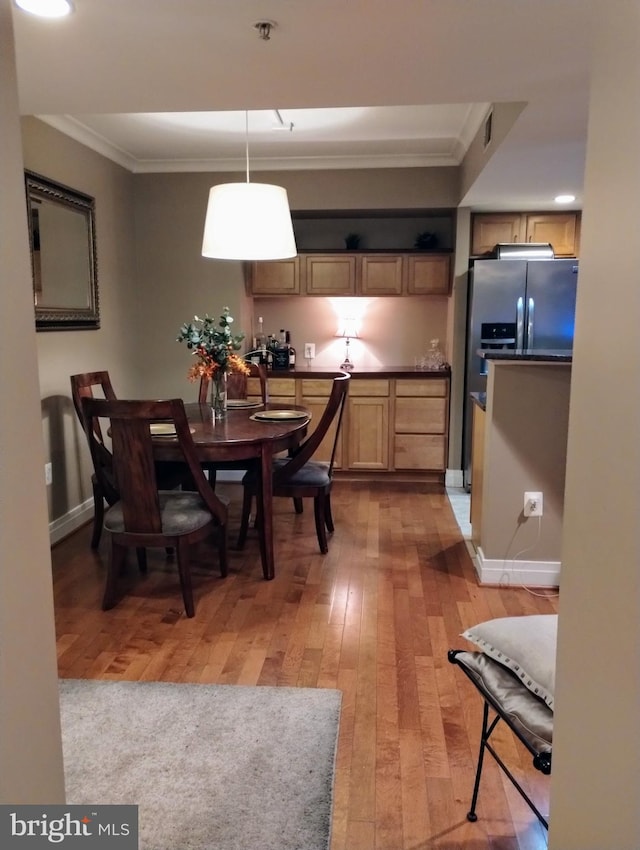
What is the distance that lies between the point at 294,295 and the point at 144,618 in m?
3.12

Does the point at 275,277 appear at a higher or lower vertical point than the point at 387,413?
higher

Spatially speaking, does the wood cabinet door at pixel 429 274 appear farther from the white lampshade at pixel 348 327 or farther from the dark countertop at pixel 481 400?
the dark countertop at pixel 481 400

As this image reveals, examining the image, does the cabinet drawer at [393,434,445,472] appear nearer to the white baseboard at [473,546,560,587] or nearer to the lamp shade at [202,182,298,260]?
the white baseboard at [473,546,560,587]

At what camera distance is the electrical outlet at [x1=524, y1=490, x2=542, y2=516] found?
304cm

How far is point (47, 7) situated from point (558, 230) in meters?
3.98

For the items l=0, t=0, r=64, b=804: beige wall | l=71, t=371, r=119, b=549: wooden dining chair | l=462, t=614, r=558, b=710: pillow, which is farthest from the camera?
l=71, t=371, r=119, b=549: wooden dining chair

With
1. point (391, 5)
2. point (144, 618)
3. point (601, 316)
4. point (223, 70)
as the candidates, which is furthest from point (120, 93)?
point (601, 316)

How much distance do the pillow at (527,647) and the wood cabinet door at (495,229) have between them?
3862 millimetres

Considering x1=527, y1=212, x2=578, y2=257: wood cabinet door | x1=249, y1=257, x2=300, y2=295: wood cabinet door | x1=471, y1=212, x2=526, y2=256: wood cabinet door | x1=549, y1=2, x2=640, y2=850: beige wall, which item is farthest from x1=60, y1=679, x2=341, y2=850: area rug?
x1=527, y1=212, x2=578, y2=257: wood cabinet door

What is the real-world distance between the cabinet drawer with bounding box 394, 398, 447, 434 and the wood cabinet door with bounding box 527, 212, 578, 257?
149 cm

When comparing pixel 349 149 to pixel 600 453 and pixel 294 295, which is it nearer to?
pixel 294 295

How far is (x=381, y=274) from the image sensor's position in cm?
505

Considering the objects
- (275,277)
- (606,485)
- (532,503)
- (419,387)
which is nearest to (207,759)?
(606,485)

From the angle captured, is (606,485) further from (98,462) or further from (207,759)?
(98,462)
